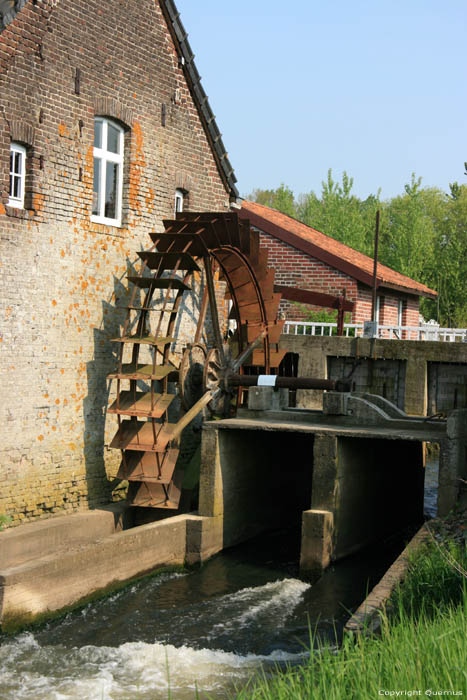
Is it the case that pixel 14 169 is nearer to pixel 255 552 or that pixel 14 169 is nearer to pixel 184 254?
pixel 184 254

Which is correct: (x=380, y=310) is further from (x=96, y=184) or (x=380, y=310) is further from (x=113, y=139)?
(x=96, y=184)

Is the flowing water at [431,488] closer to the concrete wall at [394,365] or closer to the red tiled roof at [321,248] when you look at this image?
the concrete wall at [394,365]

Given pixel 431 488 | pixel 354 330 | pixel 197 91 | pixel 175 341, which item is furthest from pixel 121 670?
pixel 354 330

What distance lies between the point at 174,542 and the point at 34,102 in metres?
5.55

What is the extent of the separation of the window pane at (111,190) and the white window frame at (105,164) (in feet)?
0.14

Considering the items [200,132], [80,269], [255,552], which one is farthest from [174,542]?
[200,132]

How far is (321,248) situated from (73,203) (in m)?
11.2

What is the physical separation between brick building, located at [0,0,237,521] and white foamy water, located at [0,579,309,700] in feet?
8.62

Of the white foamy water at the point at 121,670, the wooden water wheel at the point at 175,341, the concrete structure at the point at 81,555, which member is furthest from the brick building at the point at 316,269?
the white foamy water at the point at 121,670

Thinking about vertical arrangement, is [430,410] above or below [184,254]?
below

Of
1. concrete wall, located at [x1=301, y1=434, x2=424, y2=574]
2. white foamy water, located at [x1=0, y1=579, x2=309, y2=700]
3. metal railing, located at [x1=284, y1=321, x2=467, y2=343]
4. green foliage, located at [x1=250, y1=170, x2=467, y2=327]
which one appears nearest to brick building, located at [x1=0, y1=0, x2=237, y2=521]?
white foamy water, located at [x1=0, y1=579, x2=309, y2=700]

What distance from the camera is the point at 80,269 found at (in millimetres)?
11008

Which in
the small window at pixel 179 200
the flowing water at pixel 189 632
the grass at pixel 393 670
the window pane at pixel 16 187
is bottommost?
the flowing water at pixel 189 632

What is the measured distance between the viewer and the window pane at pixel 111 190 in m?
11.8
